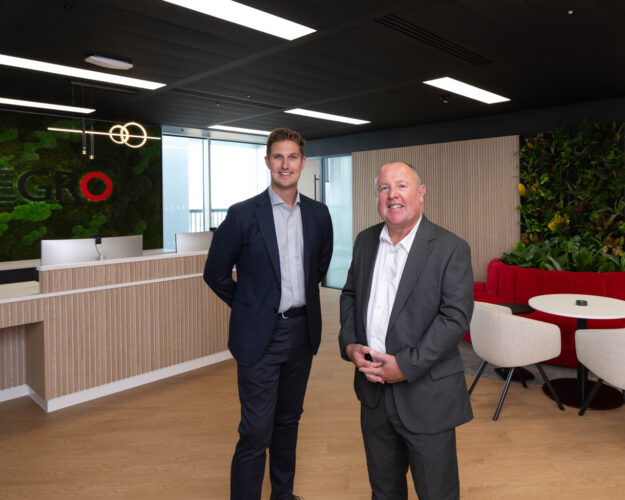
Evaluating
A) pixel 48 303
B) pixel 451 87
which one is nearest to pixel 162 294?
pixel 48 303


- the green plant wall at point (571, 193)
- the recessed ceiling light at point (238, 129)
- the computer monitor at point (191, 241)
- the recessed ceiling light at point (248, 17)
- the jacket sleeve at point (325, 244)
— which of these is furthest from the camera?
the recessed ceiling light at point (238, 129)

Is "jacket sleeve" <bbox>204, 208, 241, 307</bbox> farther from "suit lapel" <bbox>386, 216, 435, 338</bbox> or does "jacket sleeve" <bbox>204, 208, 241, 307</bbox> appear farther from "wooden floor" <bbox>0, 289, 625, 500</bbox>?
"wooden floor" <bbox>0, 289, 625, 500</bbox>

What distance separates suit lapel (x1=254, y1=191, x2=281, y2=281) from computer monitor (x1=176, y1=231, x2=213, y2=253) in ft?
10.8

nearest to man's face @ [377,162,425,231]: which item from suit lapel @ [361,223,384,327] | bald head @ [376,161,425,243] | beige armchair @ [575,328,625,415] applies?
bald head @ [376,161,425,243]

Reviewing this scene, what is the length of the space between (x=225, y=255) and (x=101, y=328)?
2308 mm

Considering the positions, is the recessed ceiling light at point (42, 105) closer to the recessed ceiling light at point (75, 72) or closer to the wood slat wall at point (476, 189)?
the recessed ceiling light at point (75, 72)

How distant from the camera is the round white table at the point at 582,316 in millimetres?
3668

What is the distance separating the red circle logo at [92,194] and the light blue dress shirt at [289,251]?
21.8ft

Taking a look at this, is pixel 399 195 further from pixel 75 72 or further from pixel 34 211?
pixel 34 211

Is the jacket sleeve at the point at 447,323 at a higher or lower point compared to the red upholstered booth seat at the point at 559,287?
higher

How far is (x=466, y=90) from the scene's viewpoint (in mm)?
5984

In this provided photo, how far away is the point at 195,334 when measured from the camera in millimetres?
4738

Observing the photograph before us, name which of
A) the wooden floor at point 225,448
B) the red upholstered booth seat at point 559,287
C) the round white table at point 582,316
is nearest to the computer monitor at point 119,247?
the wooden floor at point 225,448

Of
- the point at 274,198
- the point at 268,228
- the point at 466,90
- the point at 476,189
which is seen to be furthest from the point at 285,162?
the point at 476,189
